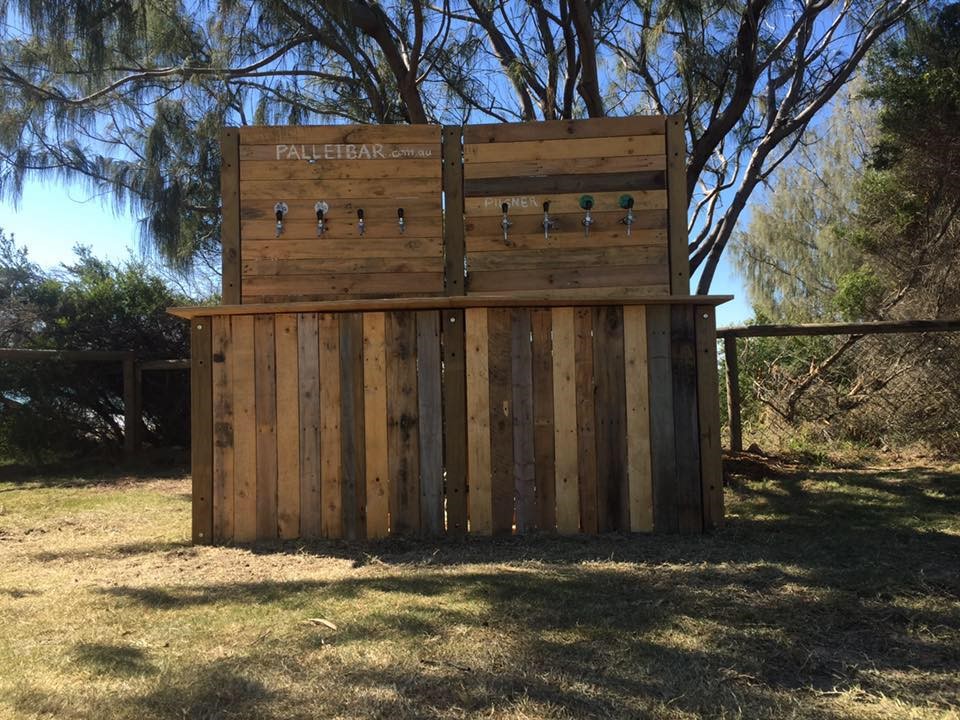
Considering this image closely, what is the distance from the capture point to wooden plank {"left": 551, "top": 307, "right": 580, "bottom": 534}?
16.1ft

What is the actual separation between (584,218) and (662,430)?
154 centimetres

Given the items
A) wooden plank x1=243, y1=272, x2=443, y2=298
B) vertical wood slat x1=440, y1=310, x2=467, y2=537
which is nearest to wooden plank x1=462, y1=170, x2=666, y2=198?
wooden plank x1=243, y1=272, x2=443, y2=298

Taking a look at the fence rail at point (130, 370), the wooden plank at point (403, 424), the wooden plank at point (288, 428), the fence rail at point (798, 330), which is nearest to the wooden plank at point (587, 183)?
the wooden plank at point (403, 424)

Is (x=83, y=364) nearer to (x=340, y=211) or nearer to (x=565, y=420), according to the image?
(x=340, y=211)

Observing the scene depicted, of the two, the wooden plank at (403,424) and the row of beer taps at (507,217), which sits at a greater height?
the row of beer taps at (507,217)

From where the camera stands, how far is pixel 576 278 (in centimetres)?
516

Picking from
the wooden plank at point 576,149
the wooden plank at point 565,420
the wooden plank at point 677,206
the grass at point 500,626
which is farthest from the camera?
the wooden plank at point 576,149

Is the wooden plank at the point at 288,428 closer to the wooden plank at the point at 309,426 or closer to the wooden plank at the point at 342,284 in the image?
the wooden plank at the point at 309,426

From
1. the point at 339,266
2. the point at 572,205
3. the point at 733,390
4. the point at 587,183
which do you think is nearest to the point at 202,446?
the point at 339,266

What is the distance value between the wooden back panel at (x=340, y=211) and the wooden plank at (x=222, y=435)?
1.26 ft

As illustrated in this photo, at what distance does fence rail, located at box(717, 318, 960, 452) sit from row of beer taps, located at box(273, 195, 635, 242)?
2.97 meters

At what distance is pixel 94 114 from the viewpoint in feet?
26.8

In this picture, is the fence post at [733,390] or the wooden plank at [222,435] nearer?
the wooden plank at [222,435]

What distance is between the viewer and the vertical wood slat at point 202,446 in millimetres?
5004
